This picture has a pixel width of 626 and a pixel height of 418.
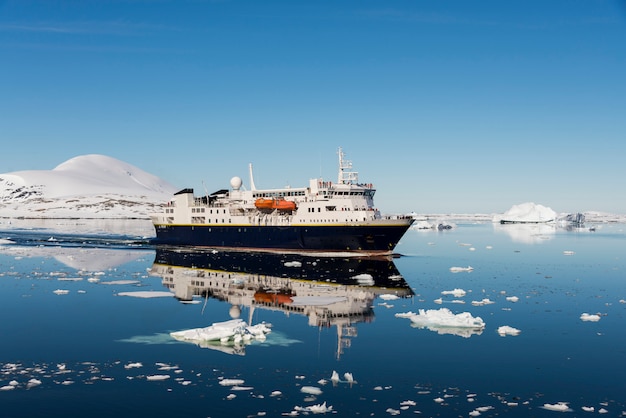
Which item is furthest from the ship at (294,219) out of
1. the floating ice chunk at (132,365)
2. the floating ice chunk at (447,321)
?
the floating ice chunk at (132,365)

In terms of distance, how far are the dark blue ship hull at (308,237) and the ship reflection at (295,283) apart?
1.38 m

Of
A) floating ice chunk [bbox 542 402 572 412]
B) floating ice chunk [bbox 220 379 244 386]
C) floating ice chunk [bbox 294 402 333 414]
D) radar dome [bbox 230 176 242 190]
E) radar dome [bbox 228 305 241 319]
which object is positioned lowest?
floating ice chunk [bbox 542 402 572 412]

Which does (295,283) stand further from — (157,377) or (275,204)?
(275,204)

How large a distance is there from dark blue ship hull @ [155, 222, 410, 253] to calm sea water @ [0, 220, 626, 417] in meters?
11.9

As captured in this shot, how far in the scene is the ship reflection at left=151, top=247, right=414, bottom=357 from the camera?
2703 cm

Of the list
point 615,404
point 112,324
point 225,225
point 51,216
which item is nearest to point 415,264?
point 225,225

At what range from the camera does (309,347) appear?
20.2 meters

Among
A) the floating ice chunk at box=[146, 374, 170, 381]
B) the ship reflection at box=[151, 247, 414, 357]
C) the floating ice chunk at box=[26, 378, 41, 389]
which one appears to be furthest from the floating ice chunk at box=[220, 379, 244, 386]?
the floating ice chunk at box=[26, 378, 41, 389]

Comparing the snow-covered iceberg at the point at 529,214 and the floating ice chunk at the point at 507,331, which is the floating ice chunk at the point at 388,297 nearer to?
the floating ice chunk at the point at 507,331

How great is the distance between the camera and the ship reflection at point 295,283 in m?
27.0

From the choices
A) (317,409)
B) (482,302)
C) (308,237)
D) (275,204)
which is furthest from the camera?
(275,204)

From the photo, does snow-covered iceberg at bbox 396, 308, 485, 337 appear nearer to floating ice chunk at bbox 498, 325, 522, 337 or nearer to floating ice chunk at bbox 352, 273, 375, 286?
floating ice chunk at bbox 498, 325, 522, 337

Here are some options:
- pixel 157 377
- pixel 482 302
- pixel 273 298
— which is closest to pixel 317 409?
pixel 157 377

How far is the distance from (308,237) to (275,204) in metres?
5.21
